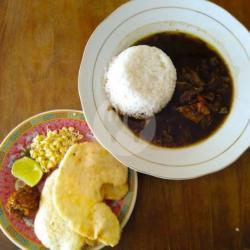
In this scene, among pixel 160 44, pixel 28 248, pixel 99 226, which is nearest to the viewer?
pixel 99 226

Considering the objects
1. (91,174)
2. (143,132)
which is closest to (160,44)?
(143,132)

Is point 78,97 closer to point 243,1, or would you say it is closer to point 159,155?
point 159,155

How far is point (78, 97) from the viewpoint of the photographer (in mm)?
1949

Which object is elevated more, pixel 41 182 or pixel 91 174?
pixel 91 174

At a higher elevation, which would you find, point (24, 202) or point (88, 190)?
point (88, 190)

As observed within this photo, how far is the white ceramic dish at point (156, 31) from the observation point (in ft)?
5.71

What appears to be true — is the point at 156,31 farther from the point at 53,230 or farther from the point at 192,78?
the point at 53,230

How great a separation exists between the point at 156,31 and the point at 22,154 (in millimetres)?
945

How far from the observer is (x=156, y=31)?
1.94 meters

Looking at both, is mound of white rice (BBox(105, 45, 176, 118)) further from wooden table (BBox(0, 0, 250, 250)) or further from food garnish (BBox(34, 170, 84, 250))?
food garnish (BBox(34, 170, 84, 250))

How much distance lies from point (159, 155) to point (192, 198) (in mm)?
280

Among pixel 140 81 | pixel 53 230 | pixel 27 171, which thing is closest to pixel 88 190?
pixel 53 230

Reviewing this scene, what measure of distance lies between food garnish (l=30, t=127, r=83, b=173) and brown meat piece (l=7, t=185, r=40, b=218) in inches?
5.2

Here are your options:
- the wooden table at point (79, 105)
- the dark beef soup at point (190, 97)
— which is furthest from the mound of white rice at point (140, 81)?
the wooden table at point (79, 105)
